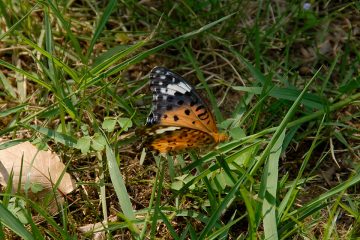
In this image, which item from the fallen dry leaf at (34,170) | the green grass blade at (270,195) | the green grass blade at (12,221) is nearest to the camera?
the green grass blade at (12,221)

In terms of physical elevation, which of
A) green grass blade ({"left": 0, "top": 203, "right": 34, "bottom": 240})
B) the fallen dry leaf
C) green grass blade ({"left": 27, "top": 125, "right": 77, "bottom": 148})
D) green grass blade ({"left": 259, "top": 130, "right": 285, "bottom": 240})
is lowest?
green grass blade ({"left": 259, "top": 130, "right": 285, "bottom": 240})

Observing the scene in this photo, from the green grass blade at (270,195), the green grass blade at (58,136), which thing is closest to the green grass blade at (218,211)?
the green grass blade at (270,195)

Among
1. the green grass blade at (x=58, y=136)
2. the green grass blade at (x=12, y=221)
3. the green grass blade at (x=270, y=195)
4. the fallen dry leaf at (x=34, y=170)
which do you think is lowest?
the green grass blade at (x=270, y=195)

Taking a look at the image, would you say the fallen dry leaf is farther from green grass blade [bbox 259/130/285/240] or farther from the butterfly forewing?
green grass blade [bbox 259/130/285/240]

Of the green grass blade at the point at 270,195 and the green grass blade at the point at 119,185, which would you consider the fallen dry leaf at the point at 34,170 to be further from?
the green grass blade at the point at 270,195

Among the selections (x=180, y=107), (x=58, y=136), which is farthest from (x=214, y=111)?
(x=58, y=136)

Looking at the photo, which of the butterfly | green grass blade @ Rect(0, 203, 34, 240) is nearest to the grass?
green grass blade @ Rect(0, 203, 34, 240)
